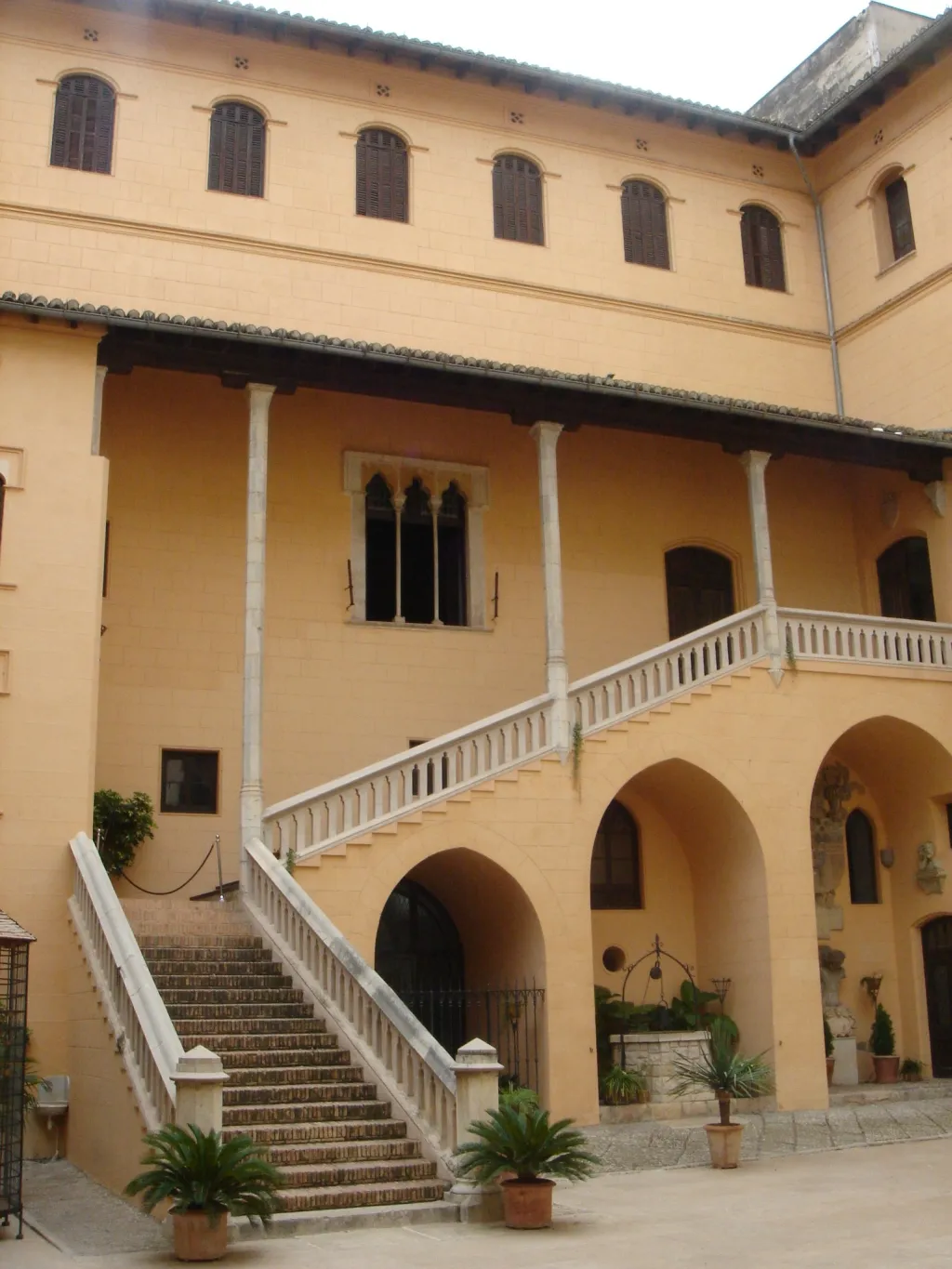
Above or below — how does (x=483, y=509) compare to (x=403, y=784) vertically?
above

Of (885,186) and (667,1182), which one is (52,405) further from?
(885,186)

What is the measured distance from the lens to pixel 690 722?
60.0 ft

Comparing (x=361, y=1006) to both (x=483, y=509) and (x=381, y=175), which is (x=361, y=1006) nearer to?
(x=483, y=509)

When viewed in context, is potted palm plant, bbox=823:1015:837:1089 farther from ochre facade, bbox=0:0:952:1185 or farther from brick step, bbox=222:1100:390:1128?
brick step, bbox=222:1100:390:1128

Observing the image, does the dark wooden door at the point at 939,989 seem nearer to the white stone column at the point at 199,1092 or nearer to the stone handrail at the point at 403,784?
the stone handrail at the point at 403,784

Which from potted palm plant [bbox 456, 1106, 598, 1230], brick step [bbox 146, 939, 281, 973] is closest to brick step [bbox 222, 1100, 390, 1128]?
potted palm plant [bbox 456, 1106, 598, 1230]

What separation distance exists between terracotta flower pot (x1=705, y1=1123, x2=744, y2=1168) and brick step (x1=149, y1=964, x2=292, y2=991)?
4084mm

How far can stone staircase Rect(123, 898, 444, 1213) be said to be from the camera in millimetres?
10977

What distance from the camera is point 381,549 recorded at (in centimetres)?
2059

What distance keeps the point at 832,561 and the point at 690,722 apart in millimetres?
5947

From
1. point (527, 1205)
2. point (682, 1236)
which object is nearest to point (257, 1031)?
point (527, 1205)

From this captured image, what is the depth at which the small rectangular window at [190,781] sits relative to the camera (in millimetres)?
18375

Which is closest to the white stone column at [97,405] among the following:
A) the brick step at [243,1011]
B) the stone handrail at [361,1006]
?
the stone handrail at [361,1006]

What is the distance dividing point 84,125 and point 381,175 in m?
4.26
